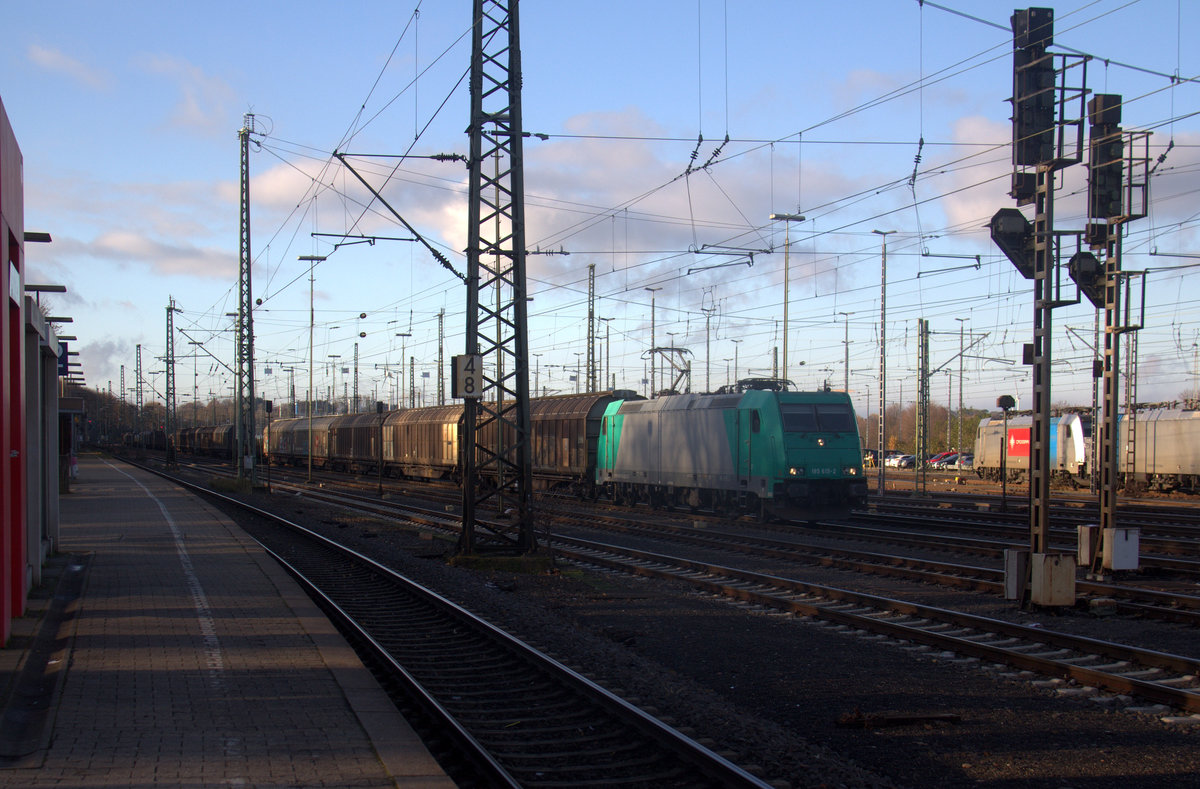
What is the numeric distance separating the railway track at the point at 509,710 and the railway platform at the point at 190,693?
0.33m

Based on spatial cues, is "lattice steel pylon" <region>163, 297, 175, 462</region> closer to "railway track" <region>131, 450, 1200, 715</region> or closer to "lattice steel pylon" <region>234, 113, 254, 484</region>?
"lattice steel pylon" <region>234, 113, 254, 484</region>

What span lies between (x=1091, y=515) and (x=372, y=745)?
75.4ft

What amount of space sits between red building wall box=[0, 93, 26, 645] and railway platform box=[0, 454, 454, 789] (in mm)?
533

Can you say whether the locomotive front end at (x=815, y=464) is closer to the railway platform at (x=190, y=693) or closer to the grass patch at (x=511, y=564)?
the grass patch at (x=511, y=564)

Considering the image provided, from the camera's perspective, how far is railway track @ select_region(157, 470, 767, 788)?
5.90m

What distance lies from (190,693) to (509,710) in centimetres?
249

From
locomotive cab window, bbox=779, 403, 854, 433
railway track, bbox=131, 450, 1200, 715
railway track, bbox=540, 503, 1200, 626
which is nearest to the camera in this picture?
railway track, bbox=131, 450, 1200, 715

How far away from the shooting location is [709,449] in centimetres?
2417

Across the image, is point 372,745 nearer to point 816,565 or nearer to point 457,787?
point 457,787

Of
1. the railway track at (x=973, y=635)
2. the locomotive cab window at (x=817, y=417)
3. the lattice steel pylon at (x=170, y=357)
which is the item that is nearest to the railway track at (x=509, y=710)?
the railway track at (x=973, y=635)

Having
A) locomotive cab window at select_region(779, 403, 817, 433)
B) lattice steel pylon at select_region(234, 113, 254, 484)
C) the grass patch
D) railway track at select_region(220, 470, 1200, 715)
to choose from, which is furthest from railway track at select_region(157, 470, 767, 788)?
lattice steel pylon at select_region(234, 113, 254, 484)

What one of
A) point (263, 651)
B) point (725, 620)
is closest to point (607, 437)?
point (725, 620)

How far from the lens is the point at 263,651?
8891mm

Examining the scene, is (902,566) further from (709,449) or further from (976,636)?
(709,449)
